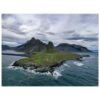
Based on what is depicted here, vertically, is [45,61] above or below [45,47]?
below

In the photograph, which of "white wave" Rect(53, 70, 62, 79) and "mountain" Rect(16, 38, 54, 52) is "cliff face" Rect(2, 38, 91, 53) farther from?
"white wave" Rect(53, 70, 62, 79)

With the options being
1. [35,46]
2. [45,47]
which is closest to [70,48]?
[45,47]

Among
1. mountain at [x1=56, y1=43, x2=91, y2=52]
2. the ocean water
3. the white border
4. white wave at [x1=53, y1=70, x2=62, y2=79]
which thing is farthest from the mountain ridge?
the white border
